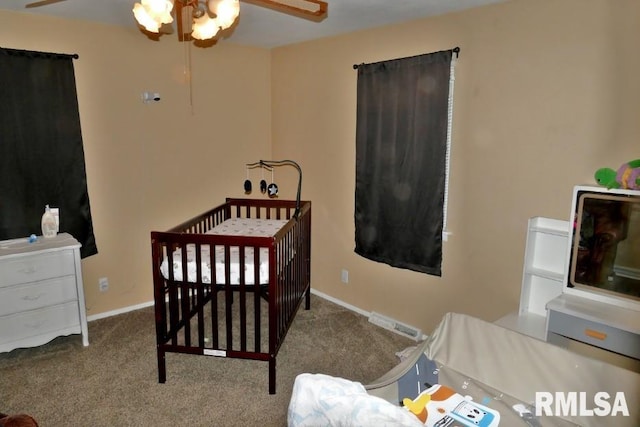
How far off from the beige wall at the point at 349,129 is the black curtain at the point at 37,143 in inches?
4.6

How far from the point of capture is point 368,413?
3.30 feet

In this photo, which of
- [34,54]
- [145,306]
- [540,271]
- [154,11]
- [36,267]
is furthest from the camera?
[145,306]

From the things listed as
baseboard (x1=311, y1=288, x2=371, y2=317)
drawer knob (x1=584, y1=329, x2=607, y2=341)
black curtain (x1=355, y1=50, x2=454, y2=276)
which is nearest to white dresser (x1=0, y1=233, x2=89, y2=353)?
baseboard (x1=311, y1=288, x2=371, y2=317)

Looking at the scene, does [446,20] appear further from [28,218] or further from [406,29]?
[28,218]

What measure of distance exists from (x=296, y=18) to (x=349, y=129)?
36.4 inches

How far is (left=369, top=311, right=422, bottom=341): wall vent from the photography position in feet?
10.1

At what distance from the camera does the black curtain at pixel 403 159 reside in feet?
9.06

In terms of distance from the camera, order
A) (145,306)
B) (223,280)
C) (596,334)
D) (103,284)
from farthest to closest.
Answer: (145,306), (103,284), (223,280), (596,334)

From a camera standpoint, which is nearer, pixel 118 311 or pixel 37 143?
pixel 37 143

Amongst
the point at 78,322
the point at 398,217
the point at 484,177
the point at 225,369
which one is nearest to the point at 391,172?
the point at 398,217

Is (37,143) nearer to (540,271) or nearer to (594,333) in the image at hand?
(540,271)

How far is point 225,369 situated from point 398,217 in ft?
5.13

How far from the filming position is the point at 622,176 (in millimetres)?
1981

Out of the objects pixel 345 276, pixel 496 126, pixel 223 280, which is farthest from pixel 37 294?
pixel 496 126
